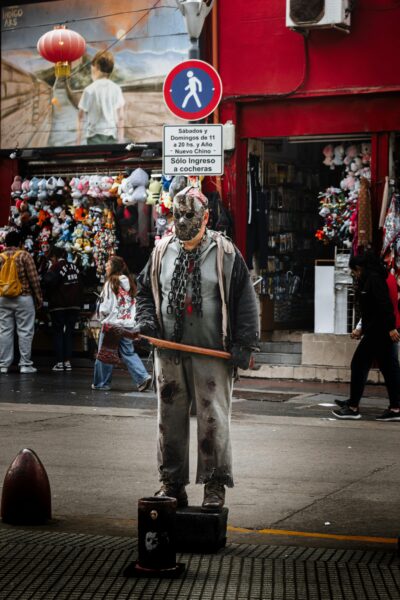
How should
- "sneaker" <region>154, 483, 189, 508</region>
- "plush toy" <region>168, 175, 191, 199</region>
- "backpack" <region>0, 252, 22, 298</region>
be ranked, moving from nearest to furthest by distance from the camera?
"sneaker" <region>154, 483, 189, 508</region>
"plush toy" <region>168, 175, 191, 199</region>
"backpack" <region>0, 252, 22, 298</region>

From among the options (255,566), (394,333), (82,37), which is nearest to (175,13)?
(82,37)

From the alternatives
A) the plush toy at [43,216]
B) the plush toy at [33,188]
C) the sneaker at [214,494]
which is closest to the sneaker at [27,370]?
the plush toy at [43,216]

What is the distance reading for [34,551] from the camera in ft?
23.2

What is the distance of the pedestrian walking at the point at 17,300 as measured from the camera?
17781 millimetres

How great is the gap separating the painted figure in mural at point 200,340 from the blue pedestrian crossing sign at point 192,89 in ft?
19.4

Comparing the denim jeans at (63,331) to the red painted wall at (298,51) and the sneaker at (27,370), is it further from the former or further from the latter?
the red painted wall at (298,51)

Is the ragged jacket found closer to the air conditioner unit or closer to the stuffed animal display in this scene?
the air conditioner unit

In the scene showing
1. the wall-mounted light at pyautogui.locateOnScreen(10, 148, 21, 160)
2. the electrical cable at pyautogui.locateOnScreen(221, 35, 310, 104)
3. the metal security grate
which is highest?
the electrical cable at pyautogui.locateOnScreen(221, 35, 310, 104)

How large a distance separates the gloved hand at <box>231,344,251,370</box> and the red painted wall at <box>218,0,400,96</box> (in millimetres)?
10098

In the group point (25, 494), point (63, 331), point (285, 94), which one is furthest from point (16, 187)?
point (25, 494)

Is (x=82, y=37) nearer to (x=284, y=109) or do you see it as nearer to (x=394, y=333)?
(x=284, y=109)

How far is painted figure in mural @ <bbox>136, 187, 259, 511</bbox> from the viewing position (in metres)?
7.36

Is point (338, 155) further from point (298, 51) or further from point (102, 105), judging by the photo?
point (102, 105)

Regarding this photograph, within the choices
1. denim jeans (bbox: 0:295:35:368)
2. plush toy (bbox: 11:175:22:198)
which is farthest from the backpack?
plush toy (bbox: 11:175:22:198)
